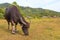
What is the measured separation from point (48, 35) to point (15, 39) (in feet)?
10.6

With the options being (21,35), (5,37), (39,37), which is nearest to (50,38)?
(39,37)

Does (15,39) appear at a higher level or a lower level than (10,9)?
lower

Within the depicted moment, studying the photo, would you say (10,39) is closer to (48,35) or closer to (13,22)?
(13,22)

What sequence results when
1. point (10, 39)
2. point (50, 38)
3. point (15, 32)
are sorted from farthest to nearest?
point (15, 32) → point (50, 38) → point (10, 39)

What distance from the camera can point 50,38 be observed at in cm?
1720

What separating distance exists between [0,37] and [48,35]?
152 inches

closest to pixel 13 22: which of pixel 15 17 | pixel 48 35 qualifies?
pixel 15 17

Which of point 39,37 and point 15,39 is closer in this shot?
point 15,39

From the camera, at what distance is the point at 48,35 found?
18250 mm

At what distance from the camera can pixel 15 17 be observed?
17922 mm

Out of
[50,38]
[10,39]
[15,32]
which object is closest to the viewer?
[10,39]

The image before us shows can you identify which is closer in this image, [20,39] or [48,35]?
[20,39]

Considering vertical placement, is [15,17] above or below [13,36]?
above

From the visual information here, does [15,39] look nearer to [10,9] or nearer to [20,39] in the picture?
[20,39]
